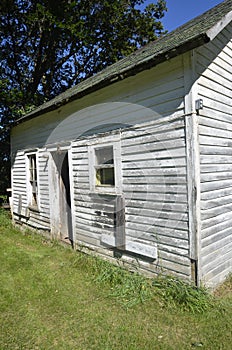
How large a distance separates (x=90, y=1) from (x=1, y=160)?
10.0m

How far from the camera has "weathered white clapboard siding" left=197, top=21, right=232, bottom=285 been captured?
375 centimetres

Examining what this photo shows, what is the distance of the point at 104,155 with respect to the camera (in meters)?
5.27

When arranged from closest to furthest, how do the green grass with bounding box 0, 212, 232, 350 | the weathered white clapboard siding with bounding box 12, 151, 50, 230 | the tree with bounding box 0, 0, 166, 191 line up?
1. the green grass with bounding box 0, 212, 232, 350
2. the weathered white clapboard siding with bounding box 12, 151, 50, 230
3. the tree with bounding box 0, 0, 166, 191

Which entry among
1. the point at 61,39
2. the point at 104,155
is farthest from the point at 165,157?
the point at 61,39

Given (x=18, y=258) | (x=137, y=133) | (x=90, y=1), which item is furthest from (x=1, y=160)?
(x=137, y=133)

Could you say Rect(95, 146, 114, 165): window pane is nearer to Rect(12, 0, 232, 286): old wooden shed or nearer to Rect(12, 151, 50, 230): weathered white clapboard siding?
Rect(12, 0, 232, 286): old wooden shed

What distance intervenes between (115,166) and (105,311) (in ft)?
8.29

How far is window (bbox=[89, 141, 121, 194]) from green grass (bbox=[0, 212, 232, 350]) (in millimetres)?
1577

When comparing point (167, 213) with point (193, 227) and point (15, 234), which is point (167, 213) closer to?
point (193, 227)

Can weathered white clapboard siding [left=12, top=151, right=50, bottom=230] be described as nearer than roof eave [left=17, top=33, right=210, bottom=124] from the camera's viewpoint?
No

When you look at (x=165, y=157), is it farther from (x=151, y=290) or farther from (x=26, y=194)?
(x=26, y=194)

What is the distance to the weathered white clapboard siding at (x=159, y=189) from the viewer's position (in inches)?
149

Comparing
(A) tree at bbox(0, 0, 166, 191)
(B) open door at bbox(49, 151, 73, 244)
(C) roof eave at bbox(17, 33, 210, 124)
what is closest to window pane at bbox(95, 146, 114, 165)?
(C) roof eave at bbox(17, 33, 210, 124)

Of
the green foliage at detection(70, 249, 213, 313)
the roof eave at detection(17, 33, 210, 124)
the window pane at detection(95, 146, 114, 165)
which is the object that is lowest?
the green foliage at detection(70, 249, 213, 313)
